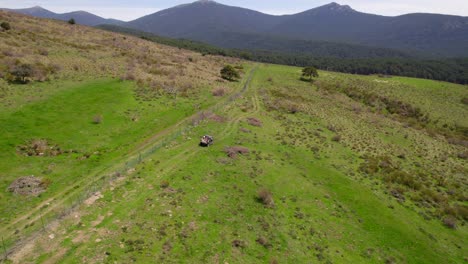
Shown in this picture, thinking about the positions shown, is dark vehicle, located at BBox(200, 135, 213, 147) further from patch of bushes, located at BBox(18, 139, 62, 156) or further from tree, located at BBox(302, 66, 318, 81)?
tree, located at BBox(302, 66, 318, 81)

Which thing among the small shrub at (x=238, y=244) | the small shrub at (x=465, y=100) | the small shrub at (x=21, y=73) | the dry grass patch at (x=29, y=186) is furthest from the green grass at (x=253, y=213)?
the small shrub at (x=465, y=100)

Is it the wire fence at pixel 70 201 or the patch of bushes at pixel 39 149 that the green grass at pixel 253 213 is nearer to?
the wire fence at pixel 70 201

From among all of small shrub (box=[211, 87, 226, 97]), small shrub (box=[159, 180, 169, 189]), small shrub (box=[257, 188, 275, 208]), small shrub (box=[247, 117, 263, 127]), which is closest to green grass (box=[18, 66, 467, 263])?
small shrub (box=[159, 180, 169, 189])

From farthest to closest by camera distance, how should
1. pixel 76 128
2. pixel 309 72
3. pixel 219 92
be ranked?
pixel 309 72 < pixel 219 92 < pixel 76 128

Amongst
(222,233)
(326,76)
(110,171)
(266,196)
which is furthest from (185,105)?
(326,76)

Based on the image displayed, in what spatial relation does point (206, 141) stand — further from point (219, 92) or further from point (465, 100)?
point (465, 100)

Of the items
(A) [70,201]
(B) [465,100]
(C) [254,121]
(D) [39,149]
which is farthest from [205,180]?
(B) [465,100]
